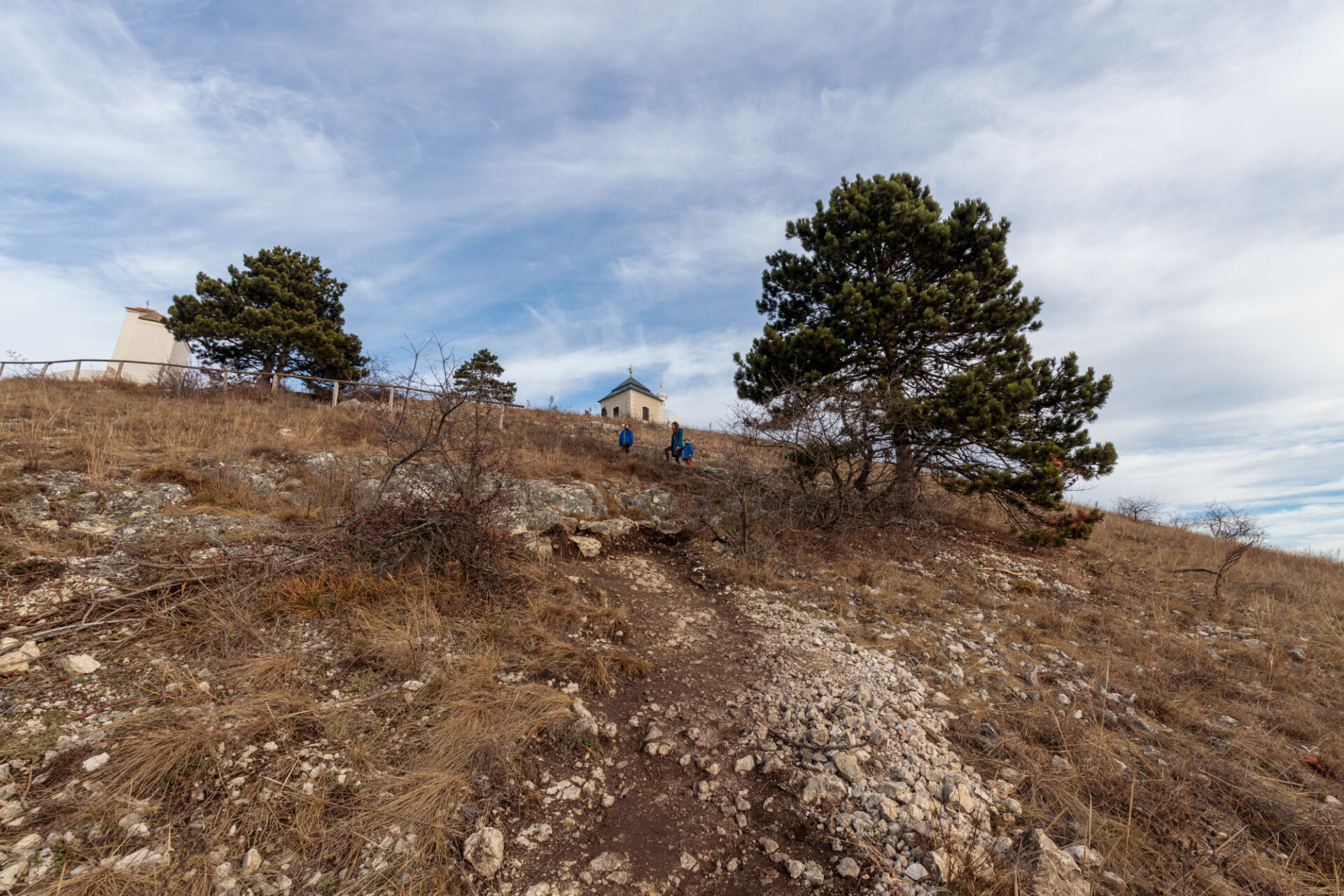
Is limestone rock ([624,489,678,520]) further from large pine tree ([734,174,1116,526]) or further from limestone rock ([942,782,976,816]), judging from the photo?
limestone rock ([942,782,976,816])

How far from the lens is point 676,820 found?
3115 mm

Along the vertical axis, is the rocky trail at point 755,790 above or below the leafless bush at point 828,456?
below

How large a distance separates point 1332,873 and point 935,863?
101 inches

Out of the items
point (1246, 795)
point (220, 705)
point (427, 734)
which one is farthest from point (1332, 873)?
point (220, 705)

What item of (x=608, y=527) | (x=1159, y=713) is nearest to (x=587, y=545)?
(x=608, y=527)

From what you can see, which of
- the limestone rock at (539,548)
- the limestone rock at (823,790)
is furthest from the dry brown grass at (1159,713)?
the limestone rock at (539,548)

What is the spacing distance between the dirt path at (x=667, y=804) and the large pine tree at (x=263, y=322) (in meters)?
25.5

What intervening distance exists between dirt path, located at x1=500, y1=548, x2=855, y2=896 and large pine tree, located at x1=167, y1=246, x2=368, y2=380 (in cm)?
2553

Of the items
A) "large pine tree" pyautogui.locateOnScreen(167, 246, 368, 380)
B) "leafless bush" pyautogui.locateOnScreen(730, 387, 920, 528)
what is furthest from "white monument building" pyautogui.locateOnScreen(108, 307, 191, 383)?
"leafless bush" pyautogui.locateOnScreen(730, 387, 920, 528)

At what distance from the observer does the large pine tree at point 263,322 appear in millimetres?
22094

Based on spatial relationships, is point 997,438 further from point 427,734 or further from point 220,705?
point 220,705

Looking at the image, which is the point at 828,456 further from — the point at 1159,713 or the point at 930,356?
the point at 1159,713

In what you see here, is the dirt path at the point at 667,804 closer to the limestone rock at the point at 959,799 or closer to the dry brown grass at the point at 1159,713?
the limestone rock at the point at 959,799

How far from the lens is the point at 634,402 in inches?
1473
